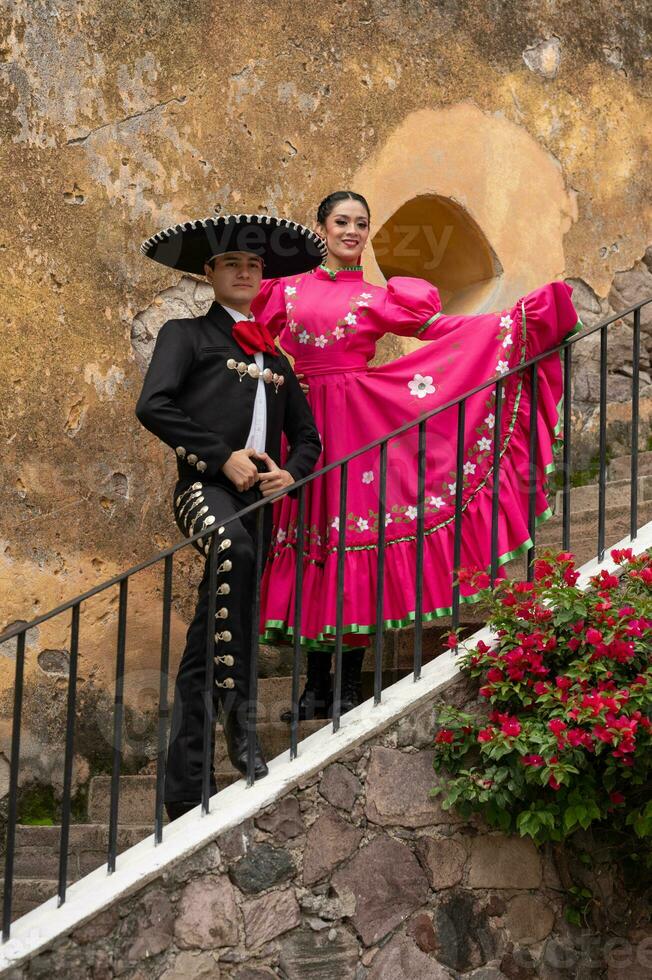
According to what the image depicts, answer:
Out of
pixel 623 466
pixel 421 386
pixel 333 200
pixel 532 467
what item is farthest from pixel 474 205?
pixel 532 467

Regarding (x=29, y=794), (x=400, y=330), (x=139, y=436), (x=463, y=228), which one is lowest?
(x=29, y=794)

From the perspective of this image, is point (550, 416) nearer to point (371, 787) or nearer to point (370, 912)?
point (371, 787)

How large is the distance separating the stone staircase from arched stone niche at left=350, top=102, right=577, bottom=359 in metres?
1.60

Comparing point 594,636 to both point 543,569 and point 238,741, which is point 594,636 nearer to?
point 543,569

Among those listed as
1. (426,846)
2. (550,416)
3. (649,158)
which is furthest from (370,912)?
(649,158)

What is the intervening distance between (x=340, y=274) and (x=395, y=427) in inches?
22.4

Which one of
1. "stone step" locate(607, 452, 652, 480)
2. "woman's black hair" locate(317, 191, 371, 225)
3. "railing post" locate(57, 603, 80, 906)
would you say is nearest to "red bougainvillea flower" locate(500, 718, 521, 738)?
"railing post" locate(57, 603, 80, 906)

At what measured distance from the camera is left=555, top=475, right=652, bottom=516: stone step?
534cm

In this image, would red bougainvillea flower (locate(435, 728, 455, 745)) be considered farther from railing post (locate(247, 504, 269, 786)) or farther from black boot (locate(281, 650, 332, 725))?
black boot (locate(281, 650, 332, 725))

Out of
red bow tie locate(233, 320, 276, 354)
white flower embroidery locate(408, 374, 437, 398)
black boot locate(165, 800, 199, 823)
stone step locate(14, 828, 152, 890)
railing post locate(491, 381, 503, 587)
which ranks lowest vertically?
stone step locate(14, 828, 152, 890)

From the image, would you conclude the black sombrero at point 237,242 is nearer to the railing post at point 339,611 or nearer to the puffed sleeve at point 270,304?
the puffed sleeve at point 270,304

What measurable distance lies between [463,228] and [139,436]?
2144 millimetres

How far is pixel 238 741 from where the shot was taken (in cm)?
371

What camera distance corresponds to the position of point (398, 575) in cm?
426
